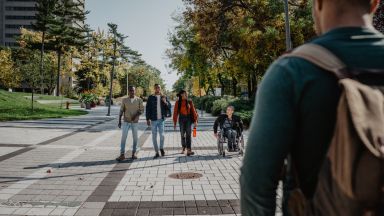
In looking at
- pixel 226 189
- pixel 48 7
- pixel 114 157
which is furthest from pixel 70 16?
pixel 226 189

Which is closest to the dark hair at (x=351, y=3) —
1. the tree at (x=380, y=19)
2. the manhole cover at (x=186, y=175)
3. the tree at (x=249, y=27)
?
the manhole cover at (x=186, y=175)

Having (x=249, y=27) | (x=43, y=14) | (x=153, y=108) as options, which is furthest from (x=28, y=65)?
(x=153, y=108)

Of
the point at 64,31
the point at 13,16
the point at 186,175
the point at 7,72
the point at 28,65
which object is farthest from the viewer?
the point at 13,16

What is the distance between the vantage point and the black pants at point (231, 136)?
10.1m

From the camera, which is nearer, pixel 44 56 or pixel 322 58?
pixel 322 58

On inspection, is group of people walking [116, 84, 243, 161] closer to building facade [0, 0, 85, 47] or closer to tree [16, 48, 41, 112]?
tree [16, 48, 41, 112]

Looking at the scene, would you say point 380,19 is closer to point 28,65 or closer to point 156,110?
point 156,110

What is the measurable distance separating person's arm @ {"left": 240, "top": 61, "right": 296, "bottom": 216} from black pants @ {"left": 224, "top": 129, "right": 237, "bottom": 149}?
29.2ft

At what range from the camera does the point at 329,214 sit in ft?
3.62

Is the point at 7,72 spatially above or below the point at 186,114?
above

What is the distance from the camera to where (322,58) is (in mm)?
1197

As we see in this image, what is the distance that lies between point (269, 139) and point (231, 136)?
902cm

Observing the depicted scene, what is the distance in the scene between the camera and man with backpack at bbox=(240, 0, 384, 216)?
3.52 ft

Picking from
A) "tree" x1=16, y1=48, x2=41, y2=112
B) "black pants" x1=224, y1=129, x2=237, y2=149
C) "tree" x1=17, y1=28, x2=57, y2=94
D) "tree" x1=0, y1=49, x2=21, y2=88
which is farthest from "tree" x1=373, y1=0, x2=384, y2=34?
"tree" x1=0, y1=49, x2=21, y2=88
